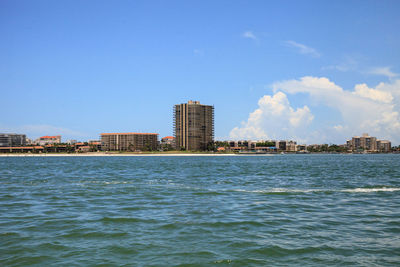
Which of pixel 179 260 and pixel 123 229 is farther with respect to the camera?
pixel 123 229

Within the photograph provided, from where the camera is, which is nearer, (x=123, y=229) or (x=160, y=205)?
(x=123, y=229)

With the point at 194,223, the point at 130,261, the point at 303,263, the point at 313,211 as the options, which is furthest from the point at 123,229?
the point at 313,211

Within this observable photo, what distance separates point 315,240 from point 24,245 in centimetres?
1202

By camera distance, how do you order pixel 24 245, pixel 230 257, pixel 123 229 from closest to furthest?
pixel 230 257
pixel 24 245
pixel 123 229

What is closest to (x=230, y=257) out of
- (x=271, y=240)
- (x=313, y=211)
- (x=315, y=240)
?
(x=271, y=240)

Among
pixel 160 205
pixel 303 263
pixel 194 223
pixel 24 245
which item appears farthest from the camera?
pixel 160 205

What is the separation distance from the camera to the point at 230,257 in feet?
41.3

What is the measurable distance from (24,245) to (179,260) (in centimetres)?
672

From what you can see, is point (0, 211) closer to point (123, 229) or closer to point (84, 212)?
point (84, 212)

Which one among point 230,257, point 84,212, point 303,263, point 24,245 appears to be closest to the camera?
point 303,263

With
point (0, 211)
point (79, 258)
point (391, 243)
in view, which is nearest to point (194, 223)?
point (79, 258)

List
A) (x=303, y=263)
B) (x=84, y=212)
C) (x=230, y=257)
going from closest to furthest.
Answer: (x=303, y=263) → (x=230, y=257) → (x=84, y=212)

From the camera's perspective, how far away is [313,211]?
21859 millimetres

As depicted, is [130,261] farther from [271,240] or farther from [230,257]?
[271,240]
